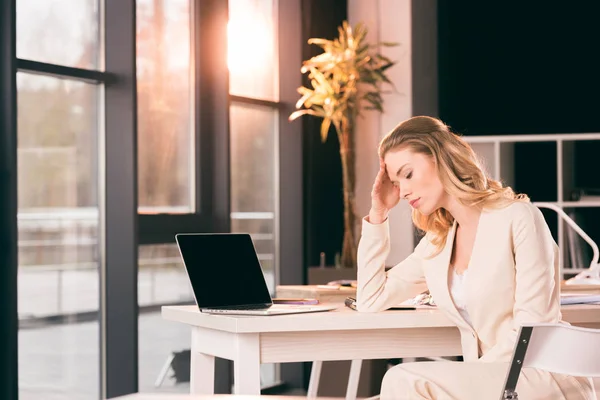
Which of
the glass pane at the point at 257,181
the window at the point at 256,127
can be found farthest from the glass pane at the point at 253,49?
the glass pane at the point at 257,181

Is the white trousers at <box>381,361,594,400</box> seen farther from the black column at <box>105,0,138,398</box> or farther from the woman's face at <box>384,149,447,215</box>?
the black column at <box>105,0,138,398</box>

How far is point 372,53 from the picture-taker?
612cm

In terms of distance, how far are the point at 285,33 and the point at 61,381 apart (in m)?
2.64

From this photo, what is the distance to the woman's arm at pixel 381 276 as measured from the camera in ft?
9.66

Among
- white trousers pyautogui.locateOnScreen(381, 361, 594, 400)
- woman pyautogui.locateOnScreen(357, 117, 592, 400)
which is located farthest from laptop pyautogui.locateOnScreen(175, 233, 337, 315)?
white trousers pyautogui.locateOnScreen(381, 361, 594, 400)

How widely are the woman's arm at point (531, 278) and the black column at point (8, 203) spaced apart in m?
1.85

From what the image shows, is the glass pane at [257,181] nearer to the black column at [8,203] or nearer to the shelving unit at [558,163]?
the shelving unit at [558,163]

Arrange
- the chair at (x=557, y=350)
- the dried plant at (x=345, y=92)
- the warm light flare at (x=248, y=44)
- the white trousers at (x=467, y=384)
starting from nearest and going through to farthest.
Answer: the chair at (x=557, y=350) → the white trousers at (x=467, y=384) → the warm light flare at (x=248, y=44) → the dried plant at (x=345, y=92)

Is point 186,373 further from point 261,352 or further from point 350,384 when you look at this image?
point 261,352

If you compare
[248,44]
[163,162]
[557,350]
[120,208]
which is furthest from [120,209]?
[557,350]

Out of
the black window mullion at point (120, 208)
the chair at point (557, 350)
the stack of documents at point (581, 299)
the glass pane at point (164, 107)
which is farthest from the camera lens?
the glass pane at point (164, 107)

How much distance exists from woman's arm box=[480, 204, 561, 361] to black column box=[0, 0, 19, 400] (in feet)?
6.08

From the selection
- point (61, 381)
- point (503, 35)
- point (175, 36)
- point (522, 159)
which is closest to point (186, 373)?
point (61, 381)

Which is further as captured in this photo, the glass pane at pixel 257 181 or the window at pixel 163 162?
the glass pane at pixel 257 181
